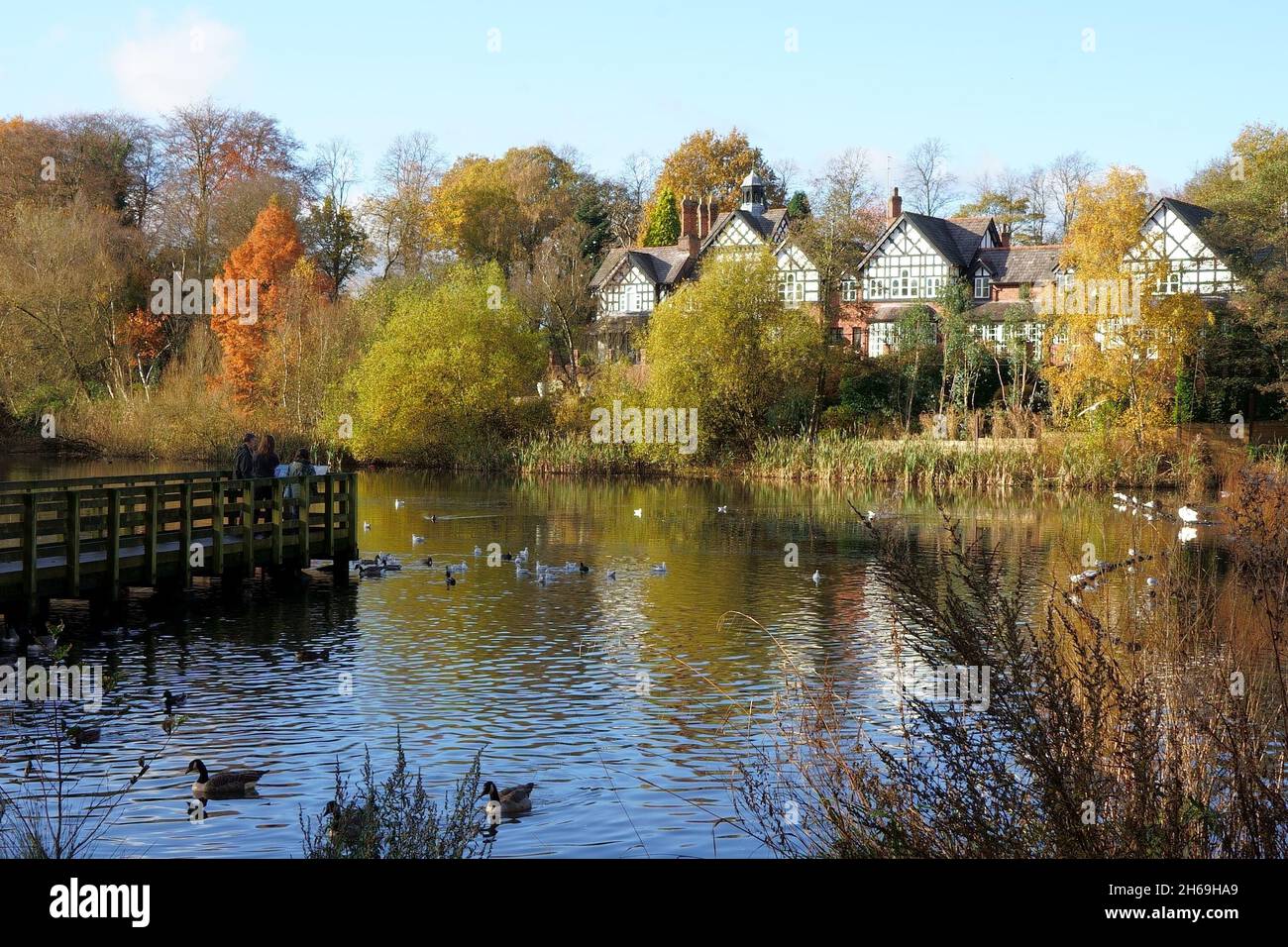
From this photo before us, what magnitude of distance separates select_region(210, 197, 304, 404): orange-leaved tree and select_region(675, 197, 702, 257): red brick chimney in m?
22.2

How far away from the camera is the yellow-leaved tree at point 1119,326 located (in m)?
46.1

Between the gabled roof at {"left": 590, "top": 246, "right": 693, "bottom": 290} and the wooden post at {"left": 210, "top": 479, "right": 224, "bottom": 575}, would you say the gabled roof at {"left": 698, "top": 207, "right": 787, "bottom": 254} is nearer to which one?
the gabled roof at {"left": 590, "top": 246, "right": 693, "bottom": 290}

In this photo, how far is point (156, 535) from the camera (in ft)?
63.2

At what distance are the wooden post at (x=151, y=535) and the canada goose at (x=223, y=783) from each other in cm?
903

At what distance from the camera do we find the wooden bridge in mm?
16938

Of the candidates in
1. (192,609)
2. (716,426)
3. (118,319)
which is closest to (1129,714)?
(192,609)

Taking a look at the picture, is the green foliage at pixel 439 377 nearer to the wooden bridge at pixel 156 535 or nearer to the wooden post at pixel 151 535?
the wooden bridge at pixel 156 535

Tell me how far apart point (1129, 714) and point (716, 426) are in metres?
44.6

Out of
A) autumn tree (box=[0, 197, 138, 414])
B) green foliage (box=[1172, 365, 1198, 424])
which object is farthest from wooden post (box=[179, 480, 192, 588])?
autumn tree (box=[0, 197, 138, 414])

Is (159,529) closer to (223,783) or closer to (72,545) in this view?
(72,545)

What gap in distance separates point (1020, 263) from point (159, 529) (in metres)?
53.9

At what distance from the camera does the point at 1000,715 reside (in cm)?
631

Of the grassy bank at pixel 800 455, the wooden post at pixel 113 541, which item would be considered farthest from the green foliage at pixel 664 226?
the wooden post at pixel 113 541
